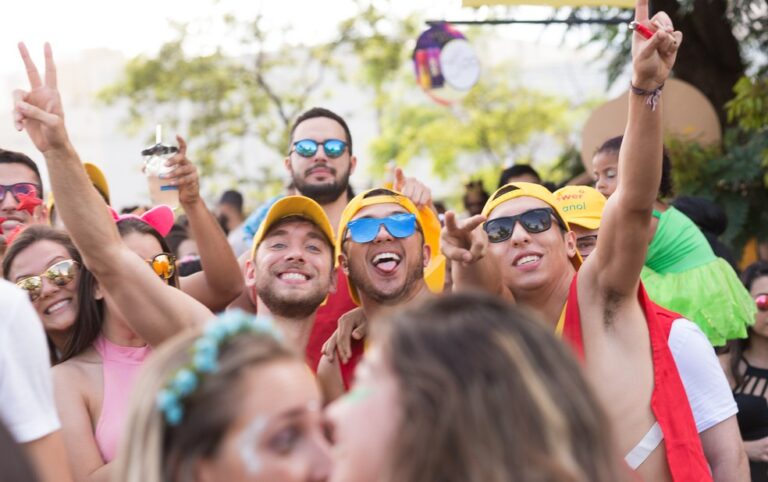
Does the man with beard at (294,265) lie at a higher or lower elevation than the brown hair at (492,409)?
lower

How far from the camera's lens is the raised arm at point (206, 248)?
15.5ft

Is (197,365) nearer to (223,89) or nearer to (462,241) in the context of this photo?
(462,241)

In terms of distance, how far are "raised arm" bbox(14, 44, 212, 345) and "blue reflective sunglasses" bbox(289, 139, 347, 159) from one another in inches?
102

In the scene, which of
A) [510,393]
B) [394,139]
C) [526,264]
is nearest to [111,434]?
[526,264]

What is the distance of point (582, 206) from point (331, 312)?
135cm

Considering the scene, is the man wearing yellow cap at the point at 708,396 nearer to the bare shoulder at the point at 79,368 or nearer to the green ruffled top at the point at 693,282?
the green ruffled top at the point at 693,282

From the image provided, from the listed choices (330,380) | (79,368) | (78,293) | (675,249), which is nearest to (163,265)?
(78,293)

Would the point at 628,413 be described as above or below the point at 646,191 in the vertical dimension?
below

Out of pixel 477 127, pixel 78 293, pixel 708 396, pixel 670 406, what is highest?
pixel 78 293

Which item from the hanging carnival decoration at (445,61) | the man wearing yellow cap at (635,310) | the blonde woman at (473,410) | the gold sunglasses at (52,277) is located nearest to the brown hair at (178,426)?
the blonde woman at (473,410)

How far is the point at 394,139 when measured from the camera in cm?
2816

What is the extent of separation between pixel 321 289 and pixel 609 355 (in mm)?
1396

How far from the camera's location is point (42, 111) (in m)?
3.51

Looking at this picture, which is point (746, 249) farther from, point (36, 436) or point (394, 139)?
point (394, 139)
